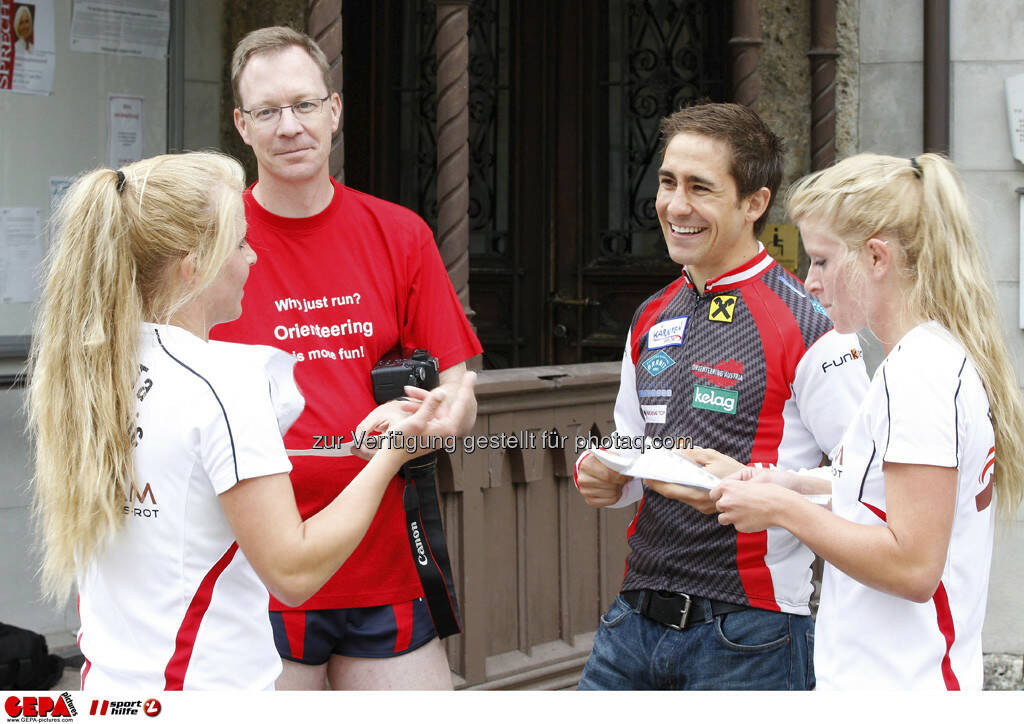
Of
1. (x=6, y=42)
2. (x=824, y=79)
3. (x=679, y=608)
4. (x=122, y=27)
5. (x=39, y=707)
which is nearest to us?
(x=39, y=707)

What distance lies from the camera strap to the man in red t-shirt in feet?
0.08

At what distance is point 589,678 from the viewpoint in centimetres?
244

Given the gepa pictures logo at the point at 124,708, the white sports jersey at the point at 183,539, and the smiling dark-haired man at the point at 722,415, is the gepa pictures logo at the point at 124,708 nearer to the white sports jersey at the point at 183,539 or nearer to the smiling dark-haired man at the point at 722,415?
the white sports jersey at the point at 183,539

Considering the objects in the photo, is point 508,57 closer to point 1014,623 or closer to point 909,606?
point 1014,623

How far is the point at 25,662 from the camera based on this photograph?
3635mm

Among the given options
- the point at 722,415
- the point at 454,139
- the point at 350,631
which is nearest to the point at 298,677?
the point at 350,631

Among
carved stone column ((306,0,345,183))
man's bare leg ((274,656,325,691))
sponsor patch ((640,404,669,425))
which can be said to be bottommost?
man's bare leg ((274,656,325,691))

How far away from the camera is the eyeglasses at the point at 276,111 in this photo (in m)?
2.40

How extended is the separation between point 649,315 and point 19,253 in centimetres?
267

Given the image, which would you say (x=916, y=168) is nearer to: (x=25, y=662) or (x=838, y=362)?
(x=838, y=362)

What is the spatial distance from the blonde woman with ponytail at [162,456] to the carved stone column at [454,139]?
2.25 metres

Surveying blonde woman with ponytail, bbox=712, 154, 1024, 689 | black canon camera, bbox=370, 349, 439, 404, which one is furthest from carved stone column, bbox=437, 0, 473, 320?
blonde woman with ponytail, bbox=712, 154, 1024, 689

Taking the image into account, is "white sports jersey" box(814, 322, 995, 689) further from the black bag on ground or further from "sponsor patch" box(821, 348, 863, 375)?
the black bag on ground

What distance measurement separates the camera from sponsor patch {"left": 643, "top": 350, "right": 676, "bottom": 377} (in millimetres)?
2400
